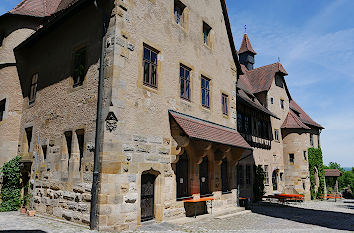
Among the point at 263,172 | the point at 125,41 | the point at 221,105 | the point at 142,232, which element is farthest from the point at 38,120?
the point at 263,172

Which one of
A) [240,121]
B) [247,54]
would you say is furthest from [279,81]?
[240,121]

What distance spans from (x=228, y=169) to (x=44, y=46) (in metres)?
10.6

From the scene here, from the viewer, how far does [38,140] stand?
478 inches

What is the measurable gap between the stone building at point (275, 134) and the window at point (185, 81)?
930 centimetres

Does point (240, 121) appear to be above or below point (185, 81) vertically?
below

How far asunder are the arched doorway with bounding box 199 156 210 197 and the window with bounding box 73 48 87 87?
6.15 meters

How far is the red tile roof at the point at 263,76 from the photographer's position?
81.6 ft

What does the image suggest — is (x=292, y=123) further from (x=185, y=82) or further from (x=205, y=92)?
(x=185, y=82)

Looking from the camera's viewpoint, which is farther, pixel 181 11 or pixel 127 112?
pixel 181 11

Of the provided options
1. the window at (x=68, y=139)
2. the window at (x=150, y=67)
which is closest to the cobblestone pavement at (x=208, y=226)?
the window at (x=68, y=139)

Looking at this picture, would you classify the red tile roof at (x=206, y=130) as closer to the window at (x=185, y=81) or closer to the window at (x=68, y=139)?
the window at (x=185, y=81)

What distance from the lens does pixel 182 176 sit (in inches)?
452

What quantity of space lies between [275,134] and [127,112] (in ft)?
61.6

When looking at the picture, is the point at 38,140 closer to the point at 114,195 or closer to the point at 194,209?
the point at 114,195
